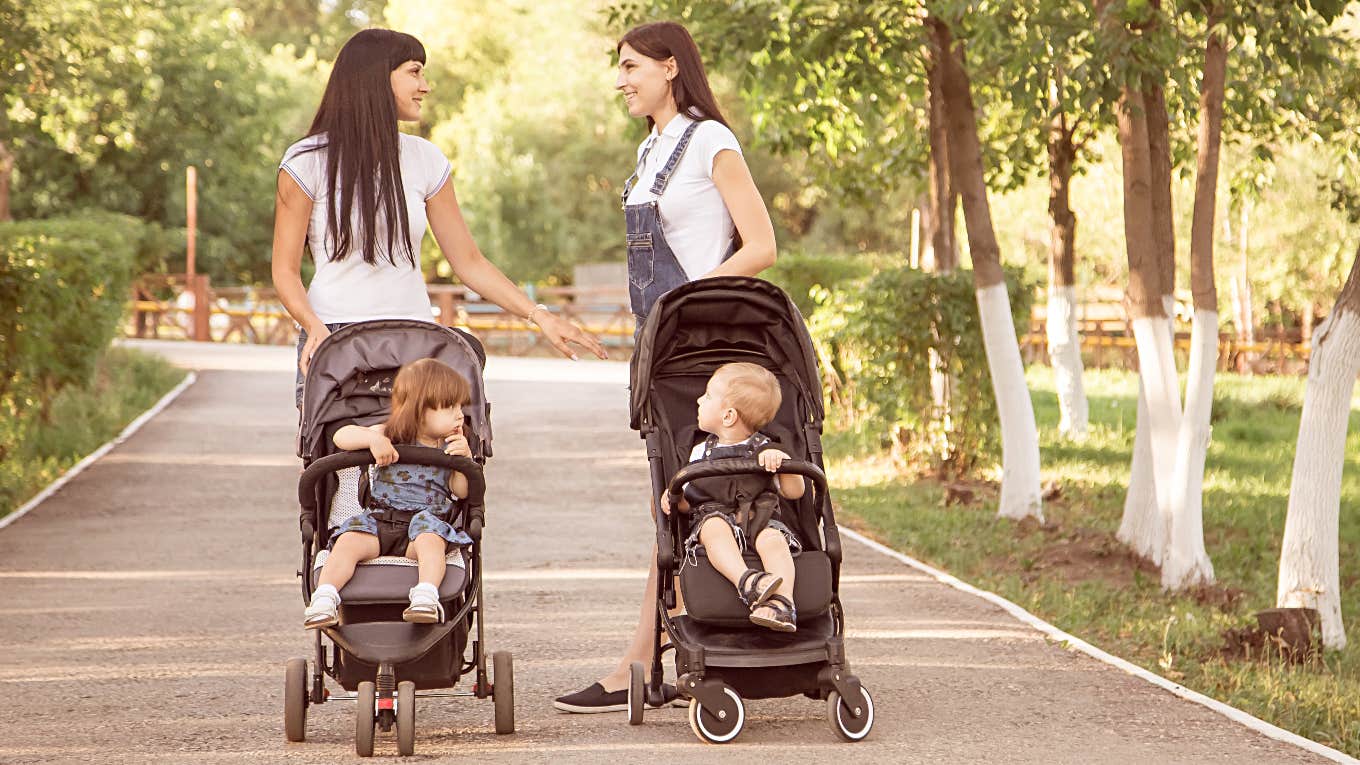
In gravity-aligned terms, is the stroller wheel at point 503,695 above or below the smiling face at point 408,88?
below

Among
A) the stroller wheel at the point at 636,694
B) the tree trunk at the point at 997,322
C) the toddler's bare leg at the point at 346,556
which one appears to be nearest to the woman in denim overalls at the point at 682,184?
the stroller wheel at the point at 636,694

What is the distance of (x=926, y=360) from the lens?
1517cm

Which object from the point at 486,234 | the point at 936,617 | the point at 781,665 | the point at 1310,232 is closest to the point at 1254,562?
the point at 936,617

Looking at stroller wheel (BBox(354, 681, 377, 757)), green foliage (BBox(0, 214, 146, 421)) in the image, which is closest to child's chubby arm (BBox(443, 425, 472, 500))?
stroller wheel (BBox(354, 681, 377, 757))

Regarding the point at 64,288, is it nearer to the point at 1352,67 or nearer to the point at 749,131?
the point at 1352,67

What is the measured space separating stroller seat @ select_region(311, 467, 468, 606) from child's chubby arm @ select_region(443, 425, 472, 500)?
0.20 metres

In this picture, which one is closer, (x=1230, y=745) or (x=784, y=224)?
(x=1230, y=745)

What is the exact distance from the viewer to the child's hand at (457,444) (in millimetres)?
5957

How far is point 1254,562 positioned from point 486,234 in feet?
124

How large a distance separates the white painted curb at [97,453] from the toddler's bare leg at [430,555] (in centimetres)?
727

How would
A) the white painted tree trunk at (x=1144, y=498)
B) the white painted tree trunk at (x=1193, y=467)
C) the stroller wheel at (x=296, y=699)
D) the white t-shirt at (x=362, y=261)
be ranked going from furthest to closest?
1. the white painted tree trunk at (x=1144, y=498)
2. the white painted tree trunk at (x=1193, y=467)
3. the white t-shirt at (x=362, y=261)
4. the stroller wheel at (x=296, y=699)

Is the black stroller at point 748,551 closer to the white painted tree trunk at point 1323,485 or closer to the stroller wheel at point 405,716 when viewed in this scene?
the stroller wheel at point 405,716

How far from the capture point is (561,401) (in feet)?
71.5

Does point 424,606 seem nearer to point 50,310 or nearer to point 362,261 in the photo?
point 362,261
